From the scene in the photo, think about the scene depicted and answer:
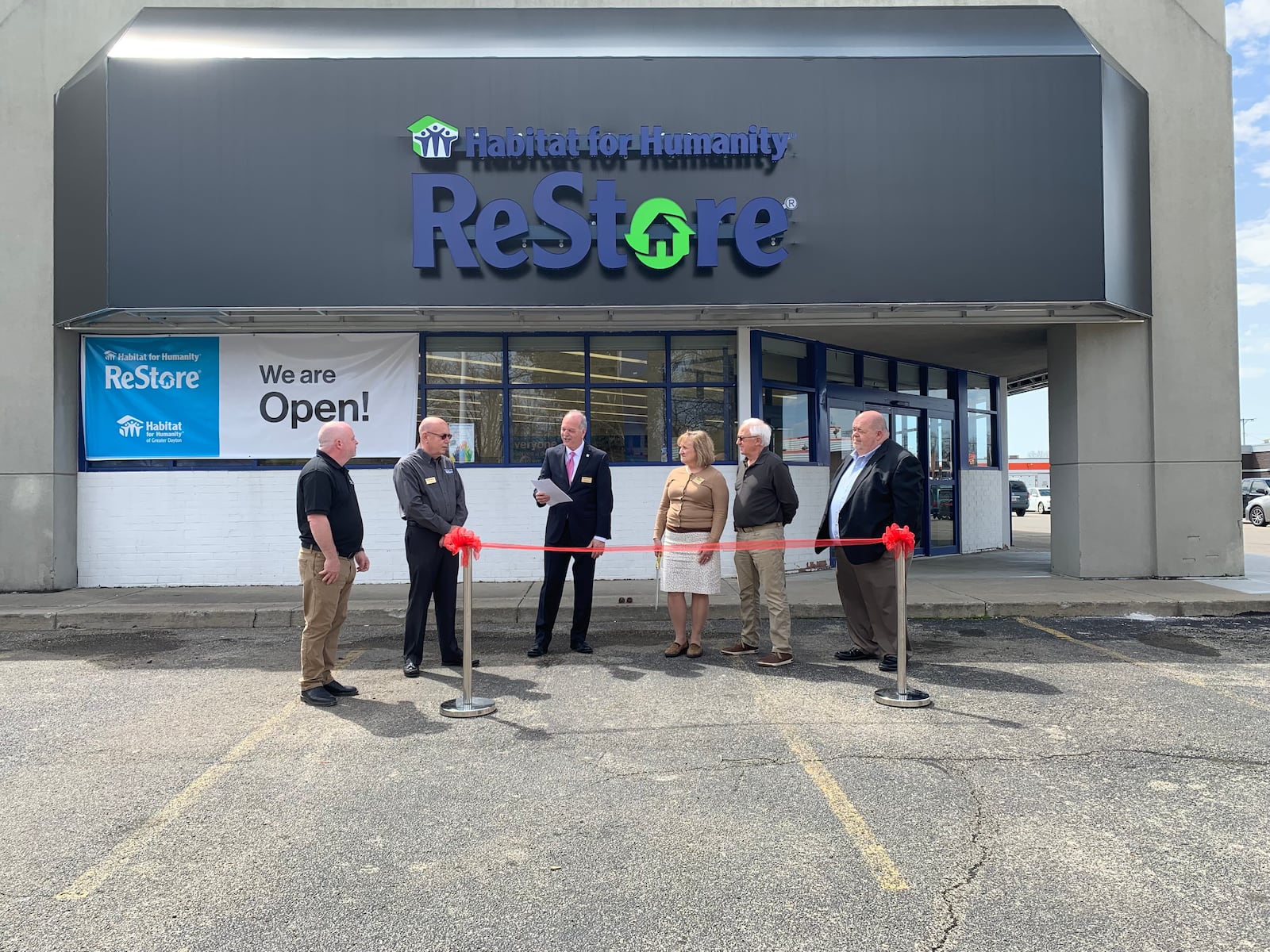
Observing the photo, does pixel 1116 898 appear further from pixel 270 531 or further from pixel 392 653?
pixel 270 531

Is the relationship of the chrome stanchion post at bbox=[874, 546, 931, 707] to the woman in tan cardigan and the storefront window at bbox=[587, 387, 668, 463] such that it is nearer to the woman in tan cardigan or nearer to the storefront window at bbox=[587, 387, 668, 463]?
the woman in tan cardigan

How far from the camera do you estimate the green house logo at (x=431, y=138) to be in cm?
972

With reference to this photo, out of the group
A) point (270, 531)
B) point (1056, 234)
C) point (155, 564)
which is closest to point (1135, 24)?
point (1056, 234)

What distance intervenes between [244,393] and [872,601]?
852 cm

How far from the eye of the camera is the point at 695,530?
22.6 feet

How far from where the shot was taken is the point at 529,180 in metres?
9.84

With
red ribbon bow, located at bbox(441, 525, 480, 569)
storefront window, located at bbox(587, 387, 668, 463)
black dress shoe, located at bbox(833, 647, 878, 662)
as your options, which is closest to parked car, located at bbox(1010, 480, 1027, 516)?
storefront window, located at bbox(587, 387, 668, 463)

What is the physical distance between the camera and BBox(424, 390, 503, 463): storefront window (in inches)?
428

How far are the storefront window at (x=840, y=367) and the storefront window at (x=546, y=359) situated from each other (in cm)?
400

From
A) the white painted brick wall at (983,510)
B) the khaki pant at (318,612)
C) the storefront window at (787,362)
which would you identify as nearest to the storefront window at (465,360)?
the storefront window at (787,362)

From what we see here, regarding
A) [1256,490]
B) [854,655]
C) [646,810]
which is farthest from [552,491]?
[1256,490]

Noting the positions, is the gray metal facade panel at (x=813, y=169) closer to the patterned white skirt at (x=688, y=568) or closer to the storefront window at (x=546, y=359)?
the storefront window at (x=546, y=359)

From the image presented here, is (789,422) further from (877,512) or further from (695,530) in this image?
(877,512)

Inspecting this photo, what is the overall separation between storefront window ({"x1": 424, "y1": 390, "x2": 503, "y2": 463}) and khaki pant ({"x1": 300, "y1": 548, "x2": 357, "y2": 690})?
5087 millimetres
